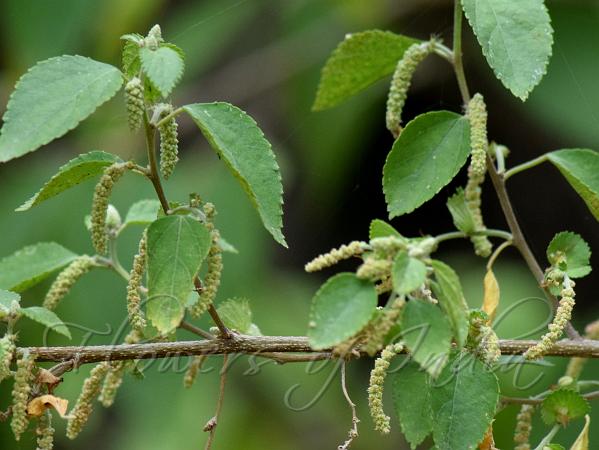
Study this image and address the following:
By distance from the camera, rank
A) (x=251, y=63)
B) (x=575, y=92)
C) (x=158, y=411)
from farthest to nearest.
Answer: (x=251, y=63)
(x=575, y=92)
(x=158, y=411)

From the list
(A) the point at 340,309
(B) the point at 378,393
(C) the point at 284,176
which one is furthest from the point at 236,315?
(C) the point at 284,176

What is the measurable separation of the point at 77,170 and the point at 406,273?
0.36m

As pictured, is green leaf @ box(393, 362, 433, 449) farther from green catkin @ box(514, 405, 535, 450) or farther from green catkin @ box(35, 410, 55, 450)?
green catkin @ box(35, 410, 55, 450)

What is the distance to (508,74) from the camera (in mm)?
1074

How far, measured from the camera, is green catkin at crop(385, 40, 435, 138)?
3.79ft

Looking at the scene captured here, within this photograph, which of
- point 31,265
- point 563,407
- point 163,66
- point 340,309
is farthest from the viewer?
point 31,265

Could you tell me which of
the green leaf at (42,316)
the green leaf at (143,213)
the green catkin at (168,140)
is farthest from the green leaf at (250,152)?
the green leaf at (143,213)

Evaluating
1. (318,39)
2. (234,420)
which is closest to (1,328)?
(234,420)

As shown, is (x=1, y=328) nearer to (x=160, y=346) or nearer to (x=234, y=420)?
(x=160, y=346)

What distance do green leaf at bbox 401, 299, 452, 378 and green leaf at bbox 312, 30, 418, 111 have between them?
0.43 metres

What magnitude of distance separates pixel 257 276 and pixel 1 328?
1213 millimetres

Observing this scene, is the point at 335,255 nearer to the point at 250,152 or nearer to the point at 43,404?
the point at 250,152

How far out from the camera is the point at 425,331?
0.88m

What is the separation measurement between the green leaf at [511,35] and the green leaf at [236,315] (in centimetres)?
38
